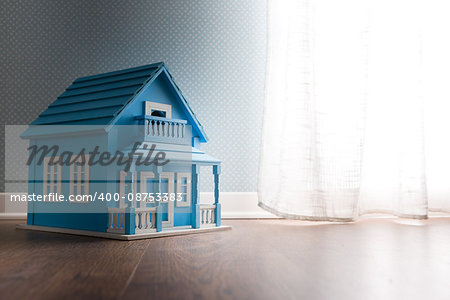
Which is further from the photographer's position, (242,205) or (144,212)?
(242,205)

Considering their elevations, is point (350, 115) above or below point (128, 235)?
above

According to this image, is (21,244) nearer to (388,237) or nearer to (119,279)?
(119,279)

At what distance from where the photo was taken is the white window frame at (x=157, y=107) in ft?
5.93

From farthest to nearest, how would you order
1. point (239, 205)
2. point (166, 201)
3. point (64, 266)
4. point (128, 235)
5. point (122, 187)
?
point (239, 205) → point (166, 201) → point (122, 187) → point (128, 235) → point (64, 266)

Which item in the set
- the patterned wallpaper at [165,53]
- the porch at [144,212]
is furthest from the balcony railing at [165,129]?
the patterned wallpaper at [165,53]

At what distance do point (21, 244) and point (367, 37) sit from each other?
1.84m

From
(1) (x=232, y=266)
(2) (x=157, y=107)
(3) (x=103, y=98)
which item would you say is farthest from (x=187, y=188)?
(1) (x=232, y=266)

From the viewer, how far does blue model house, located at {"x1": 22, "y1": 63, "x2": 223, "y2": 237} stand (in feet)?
5.56

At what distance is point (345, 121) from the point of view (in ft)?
7.43

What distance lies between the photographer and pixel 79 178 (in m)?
1.80

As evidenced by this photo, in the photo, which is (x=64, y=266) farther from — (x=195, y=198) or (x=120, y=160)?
(x=195, y=198)

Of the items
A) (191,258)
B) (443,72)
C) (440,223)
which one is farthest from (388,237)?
(443,72)

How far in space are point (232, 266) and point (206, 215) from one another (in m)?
0.90

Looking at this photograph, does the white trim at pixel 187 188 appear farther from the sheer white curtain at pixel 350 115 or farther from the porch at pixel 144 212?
the sheer white curtain at pixel 350 115
